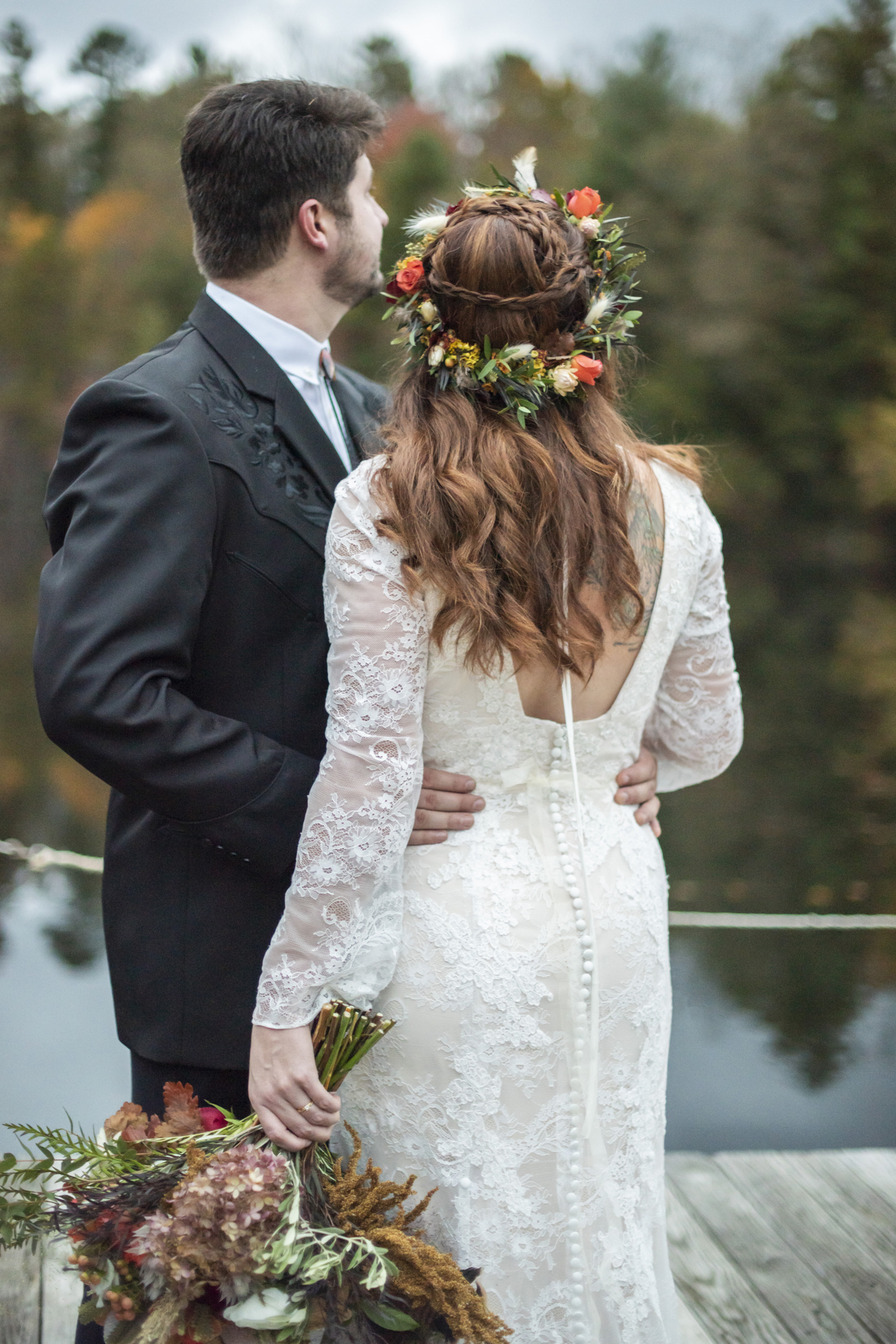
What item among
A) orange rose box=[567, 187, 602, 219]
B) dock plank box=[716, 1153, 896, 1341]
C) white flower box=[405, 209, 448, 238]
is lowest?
dock plank box=[716, 1153, 896, 1341]

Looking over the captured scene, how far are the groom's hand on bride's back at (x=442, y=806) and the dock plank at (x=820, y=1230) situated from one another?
1.60 meters

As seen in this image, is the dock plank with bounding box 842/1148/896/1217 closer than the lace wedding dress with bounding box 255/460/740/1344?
No

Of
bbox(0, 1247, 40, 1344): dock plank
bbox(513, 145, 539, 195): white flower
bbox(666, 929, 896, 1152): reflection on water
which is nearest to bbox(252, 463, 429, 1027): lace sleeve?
bbox(513, 145, 539, 195): white flower

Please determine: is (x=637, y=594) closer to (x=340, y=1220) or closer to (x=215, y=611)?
(x=215, y=611)

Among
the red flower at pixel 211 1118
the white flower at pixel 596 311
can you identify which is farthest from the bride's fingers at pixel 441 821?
the white flower at pixel 596 311

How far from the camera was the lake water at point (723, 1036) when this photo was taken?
3951 mm

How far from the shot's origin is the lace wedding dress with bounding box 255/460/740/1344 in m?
1.73

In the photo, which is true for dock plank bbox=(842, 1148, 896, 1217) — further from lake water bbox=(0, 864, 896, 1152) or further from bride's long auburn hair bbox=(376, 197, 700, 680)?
bride's long auburn hair bbox=(376, 197, 700, 680)

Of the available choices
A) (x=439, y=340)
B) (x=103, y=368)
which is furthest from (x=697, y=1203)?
(x=103, y=368)

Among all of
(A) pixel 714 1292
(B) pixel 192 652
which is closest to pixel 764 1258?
(A) pixel 714 1292

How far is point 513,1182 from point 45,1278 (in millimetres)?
1437

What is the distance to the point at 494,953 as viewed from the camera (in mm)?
1816

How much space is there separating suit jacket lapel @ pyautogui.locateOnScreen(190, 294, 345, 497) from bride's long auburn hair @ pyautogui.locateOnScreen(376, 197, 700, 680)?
0.36 meters

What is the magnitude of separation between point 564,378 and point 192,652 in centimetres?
74
